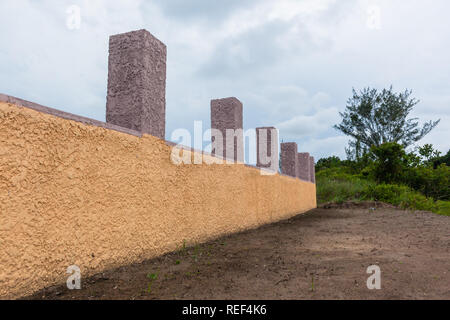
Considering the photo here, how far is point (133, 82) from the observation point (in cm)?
350

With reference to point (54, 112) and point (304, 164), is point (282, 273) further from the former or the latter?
point (304, 164)

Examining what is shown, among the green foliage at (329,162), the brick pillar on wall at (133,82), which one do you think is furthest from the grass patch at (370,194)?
the brick pillar on wall at (133,82)

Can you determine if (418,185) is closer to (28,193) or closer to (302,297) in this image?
(302,297)

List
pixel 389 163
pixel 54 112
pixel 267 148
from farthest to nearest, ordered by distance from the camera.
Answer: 1. pixel 389 163
2. pixel 267 148
3. pixel 54 112

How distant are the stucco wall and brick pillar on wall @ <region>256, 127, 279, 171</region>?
3835mm

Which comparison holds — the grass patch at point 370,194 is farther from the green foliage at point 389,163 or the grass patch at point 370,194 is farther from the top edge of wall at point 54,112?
the top edge of wall at point 54,112

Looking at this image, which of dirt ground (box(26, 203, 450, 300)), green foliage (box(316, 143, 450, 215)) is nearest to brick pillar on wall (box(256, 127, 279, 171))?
dirt ground (box(26, 203, 450, 300))

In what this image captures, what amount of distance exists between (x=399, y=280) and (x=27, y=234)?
2766 millimetres

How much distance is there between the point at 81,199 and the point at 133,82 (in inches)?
61.4

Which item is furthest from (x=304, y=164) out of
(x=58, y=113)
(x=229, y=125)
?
(x=58, y=113)

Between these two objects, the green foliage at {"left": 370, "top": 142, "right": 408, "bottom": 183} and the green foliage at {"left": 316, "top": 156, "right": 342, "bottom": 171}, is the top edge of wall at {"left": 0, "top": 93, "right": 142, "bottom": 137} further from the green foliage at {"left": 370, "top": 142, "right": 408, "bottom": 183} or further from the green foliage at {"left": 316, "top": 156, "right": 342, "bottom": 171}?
the green foliage at {"left": 316, "top": 156, "right": 342, "bottom": 171}

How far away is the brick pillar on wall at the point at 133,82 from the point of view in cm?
347

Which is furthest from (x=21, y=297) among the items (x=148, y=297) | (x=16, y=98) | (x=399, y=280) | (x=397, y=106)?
(x=397, y=106)

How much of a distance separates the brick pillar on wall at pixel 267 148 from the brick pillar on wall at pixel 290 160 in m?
2.38
